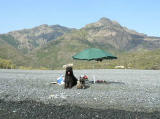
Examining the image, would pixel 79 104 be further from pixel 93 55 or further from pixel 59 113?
pixel 93 55

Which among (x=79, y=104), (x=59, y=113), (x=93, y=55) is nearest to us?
(x=59, y=113)

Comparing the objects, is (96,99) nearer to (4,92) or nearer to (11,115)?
(11,115)

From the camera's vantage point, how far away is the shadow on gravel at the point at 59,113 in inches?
405

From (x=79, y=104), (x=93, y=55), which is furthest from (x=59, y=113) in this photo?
(x=93, y=55)

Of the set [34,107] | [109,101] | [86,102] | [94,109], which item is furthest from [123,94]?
[34,107]

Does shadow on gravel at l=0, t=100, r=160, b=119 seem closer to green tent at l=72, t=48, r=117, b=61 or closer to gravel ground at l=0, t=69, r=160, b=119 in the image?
gravel ground at l=0, t=69, r=160, b=119

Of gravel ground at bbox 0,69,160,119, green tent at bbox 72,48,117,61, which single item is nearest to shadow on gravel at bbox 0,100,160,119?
gravel ground at bbox 0,69,160,119

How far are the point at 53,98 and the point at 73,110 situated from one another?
2.84 m

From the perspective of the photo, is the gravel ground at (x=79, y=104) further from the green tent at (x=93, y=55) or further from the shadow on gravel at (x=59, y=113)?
the green tent at (x=93, y=55)

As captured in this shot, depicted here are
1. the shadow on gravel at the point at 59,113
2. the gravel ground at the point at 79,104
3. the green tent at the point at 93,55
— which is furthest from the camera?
the green tent at the point at 93,55

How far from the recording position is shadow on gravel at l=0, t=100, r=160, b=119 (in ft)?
33.8

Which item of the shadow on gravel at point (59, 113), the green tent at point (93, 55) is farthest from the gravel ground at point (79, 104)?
the green tent at point (93, 55)

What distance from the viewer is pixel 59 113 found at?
35.5ft

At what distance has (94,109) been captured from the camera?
11.5 metres
